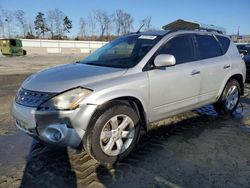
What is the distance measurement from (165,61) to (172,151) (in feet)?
4.31

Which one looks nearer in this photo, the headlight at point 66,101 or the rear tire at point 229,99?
the headlight at point 66,101

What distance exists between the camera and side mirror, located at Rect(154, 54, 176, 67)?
4.29 metres

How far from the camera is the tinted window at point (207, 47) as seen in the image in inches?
214

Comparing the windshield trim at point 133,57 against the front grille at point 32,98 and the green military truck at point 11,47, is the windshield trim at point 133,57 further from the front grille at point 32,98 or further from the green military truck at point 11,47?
the green military truck at point 11,47

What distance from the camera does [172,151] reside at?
438 centimetres

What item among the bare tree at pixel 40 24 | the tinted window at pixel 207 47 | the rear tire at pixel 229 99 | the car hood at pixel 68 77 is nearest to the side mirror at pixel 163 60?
the car hood at pixel 68 77

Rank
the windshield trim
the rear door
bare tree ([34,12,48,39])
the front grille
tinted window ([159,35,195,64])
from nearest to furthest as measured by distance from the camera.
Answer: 1. the front grille
2. the windshield trim
3. tinted window ([159,35,195,64])
4. the rear door
5. bare tree ([34,12,48,39])

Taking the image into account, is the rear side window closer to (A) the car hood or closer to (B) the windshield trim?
(B) the windshield trim

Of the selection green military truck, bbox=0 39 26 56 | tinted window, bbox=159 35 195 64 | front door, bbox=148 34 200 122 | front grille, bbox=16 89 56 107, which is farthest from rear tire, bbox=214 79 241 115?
green military truck, bbox=0 39 26 56

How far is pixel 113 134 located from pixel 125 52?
1.49m

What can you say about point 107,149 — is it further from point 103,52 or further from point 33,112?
point 103,52

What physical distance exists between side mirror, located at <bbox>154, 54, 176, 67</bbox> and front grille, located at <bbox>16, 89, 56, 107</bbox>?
5.19 feet

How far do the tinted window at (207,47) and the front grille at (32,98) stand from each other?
294 cm

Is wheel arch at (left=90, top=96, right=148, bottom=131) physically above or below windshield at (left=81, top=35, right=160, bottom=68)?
below
